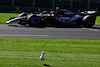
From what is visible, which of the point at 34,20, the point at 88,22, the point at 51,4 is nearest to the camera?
the point at 34,20

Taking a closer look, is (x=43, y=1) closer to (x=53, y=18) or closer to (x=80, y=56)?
(x=53, y=18)

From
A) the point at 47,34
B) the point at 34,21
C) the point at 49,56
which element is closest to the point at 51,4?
the point at 34,21

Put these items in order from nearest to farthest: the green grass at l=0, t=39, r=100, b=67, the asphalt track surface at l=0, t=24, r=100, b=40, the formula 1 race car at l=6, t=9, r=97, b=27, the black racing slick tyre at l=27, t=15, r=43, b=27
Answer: the green grass at l=0, t=39, r=100, b=67 < the asphalt track surface at l=0, t=24, r=100, b=40 < the black racing slick tyre at l=27, t=15, r=43, b=27 < the formula 1 race car at l=6, t=9, r=97, b=27

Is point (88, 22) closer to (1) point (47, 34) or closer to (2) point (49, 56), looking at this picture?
(1) point (47, 34)

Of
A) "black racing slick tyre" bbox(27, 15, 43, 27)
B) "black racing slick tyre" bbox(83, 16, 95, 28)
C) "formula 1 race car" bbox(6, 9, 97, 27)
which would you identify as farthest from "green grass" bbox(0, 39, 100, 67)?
"black racing slick tyre" bbox(83, 16, 95, 28)

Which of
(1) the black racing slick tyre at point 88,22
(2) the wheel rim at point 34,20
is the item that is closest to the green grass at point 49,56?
(2) the wheel rim at point 34,20

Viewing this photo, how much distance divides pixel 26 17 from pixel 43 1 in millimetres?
35685

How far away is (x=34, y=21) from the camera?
52.7ft

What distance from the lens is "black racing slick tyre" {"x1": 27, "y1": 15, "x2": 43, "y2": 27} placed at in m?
15.9

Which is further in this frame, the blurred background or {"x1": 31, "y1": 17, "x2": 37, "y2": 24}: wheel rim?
the blurred background

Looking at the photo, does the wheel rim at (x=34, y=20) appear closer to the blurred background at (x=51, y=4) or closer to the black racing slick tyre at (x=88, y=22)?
the black racing slick tyre at (x=88, y=22)

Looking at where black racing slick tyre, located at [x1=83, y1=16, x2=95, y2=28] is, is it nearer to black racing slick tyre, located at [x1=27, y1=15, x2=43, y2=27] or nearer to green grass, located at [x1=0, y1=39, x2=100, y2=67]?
black racing slick tyre, located at [x1=27, y1=15, x2=43, y2=27]

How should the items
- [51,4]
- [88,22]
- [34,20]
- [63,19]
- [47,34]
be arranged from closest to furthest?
1. [47,34]
2. [34,20]
3. [63,19]
4. [88,22]
5. [51,4]

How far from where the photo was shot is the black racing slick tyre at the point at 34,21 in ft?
52.1
